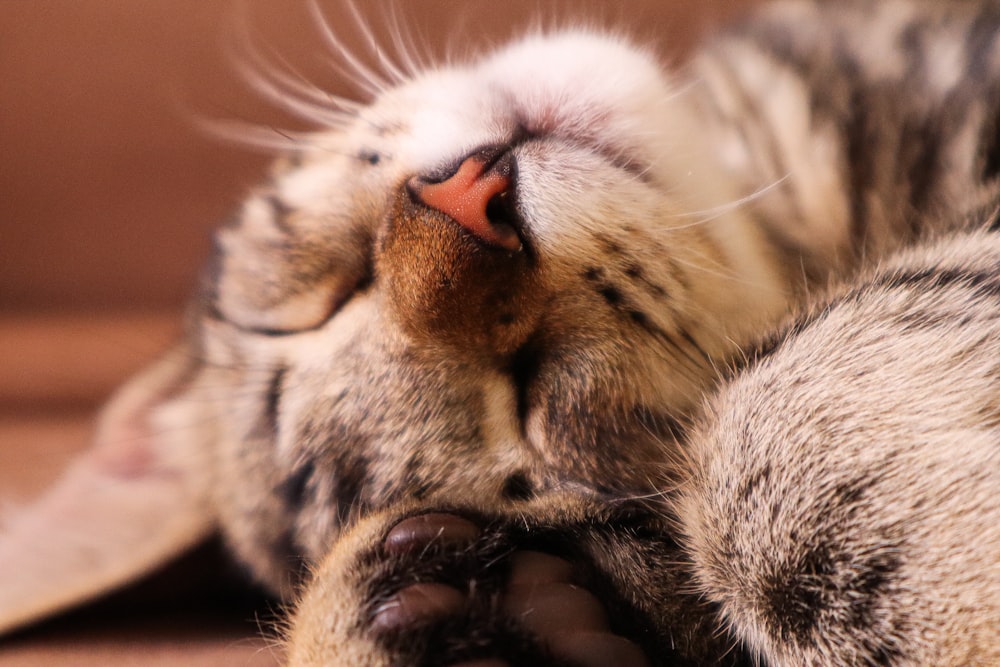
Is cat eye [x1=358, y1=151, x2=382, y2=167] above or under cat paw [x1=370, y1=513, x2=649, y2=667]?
above

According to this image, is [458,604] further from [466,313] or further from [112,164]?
[112,164]

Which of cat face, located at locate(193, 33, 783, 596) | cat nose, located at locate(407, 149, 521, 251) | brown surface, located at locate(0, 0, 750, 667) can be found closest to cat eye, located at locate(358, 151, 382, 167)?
cat face, located at locate(193, 33, 783, 596)

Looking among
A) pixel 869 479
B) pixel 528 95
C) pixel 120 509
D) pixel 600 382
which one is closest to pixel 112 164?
pixel 120 509

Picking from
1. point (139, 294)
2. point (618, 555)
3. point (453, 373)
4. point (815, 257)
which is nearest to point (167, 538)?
point (453, 373)

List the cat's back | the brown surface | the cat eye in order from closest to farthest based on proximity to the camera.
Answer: the cat's back, the cat eye, the brown surface

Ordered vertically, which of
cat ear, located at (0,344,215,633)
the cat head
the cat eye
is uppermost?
the cat eye

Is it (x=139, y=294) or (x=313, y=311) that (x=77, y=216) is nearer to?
(x=139, y=294)

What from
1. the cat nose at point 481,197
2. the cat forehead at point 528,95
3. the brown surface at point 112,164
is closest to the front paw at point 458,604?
the cat nose at point 481,197

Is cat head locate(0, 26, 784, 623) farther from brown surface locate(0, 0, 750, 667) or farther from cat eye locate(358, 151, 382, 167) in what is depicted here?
brown surface locate(0, 0, 750, 667)
